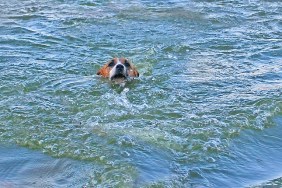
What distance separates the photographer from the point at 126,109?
7188 mm

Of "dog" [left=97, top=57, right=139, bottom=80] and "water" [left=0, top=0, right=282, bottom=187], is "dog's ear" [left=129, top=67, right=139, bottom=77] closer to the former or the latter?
"dog" [left=97, top=57, right=139, bottom=80]

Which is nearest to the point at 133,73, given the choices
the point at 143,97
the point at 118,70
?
the point at 118,70

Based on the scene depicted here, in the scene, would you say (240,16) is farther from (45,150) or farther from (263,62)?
(45,150)

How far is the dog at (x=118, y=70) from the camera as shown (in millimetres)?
8539

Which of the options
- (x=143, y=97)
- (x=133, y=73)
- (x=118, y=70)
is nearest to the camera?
(x=143, y=97)

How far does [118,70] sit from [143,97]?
35.5 inches

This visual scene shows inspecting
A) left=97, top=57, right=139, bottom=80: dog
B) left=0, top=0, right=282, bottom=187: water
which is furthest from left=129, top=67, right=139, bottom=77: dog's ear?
left=0, top=0, right=282, bottom=187: water

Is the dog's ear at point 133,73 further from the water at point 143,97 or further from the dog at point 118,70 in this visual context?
the water at point 143,97

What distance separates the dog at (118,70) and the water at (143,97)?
6.0 inches

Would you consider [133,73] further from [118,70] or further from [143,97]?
[143,97]

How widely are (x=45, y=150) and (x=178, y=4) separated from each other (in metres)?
8.20

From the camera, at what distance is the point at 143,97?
7.76m

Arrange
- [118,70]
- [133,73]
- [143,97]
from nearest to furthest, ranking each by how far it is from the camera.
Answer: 1. [143,97]
2. [118,70]
3. [133,73]

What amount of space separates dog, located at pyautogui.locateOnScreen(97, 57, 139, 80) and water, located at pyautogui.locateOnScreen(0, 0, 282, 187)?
0.15m
